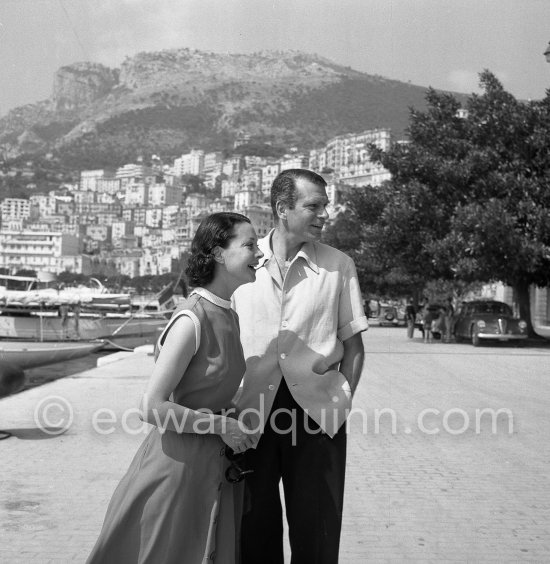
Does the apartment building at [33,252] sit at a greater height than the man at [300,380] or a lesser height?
greater

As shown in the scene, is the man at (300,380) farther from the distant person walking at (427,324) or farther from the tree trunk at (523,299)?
the tree trunk at (523,299)

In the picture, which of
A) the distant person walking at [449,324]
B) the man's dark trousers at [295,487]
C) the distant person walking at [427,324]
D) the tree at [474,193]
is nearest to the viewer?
the man's dark trousers at [295,487]

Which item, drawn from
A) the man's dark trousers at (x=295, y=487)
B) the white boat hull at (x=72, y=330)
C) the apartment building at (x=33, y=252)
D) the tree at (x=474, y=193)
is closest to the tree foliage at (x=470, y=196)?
the tree at (x=474, y=193)

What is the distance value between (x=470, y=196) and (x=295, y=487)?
22001 millimetres

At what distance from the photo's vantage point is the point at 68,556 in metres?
4.30

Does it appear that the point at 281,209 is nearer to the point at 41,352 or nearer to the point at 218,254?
the point at 218,254

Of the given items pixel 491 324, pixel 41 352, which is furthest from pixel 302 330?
pixel 41 352

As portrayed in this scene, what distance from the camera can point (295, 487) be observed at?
128 inches

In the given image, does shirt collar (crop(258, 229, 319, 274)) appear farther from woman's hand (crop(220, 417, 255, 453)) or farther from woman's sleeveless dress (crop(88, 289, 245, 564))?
woman's hand (crop(220, 417, 255, 453))

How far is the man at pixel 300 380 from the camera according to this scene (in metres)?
3.23

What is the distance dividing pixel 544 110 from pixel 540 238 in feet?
13.0

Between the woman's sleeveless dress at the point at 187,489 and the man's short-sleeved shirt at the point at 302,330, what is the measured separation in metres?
0.32

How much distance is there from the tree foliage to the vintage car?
33.4 inches

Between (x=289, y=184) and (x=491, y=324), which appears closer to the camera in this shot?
(x=289, y=184)
